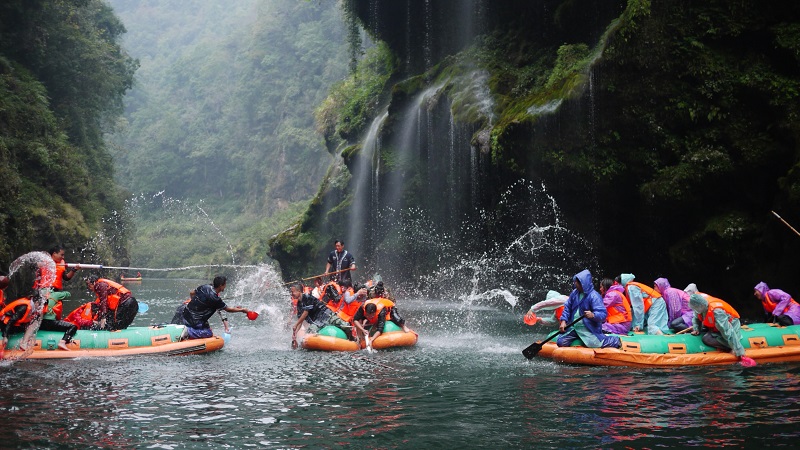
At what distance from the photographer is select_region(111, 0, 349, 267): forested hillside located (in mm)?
62406

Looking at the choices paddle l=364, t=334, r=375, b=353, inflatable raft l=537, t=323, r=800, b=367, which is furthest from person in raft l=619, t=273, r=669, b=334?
paddle l=364, t=334, r=375, b=353

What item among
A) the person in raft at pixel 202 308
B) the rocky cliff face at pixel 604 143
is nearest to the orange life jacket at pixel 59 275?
the person in raft at pixel 202 308

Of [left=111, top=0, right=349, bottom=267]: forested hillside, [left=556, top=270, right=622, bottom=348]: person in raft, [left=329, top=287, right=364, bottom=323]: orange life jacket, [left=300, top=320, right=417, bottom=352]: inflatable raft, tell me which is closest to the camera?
[left=556, top=270, right=622, bottom=348]: person in raft

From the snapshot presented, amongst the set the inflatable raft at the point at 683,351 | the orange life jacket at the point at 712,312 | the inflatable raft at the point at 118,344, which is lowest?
the inflatable raft at the point at 683,351

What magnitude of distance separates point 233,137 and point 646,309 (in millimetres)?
67568

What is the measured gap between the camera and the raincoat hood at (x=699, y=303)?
33.4 feet

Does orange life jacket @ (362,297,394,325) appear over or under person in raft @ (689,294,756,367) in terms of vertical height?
over

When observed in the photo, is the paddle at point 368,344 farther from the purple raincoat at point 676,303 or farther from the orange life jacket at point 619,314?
the purple raincoat at point 676,303

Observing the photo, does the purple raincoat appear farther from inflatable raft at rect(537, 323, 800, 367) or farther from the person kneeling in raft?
the person kneeling in raft

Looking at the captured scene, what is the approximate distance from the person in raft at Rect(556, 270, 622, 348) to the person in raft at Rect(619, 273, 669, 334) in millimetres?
1370

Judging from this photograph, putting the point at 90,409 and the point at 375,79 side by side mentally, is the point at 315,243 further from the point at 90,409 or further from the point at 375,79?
the point at 90,409

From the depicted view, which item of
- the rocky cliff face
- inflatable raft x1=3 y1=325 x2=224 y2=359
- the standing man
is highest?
the rocky cliff face

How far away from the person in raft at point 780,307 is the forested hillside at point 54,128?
60.3 ft

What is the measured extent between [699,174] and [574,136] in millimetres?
3456
